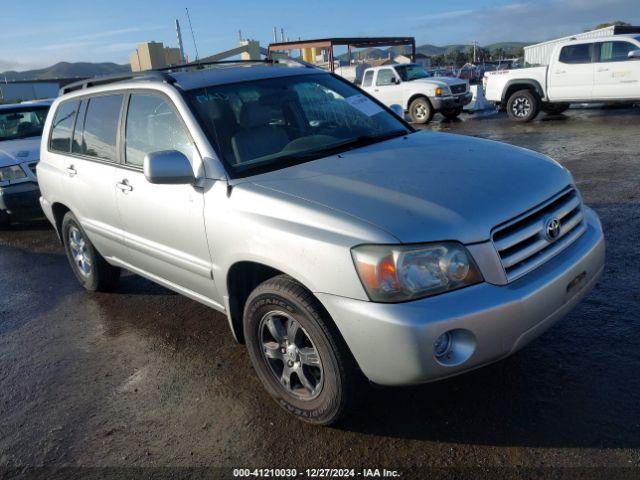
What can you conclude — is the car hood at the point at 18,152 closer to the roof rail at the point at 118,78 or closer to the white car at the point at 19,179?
the white car at the point at 19,179

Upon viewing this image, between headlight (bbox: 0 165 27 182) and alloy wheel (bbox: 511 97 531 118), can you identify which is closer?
headlight (bbox: 0 165 27 182)

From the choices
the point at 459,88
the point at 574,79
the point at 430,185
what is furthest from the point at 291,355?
the point at 459,88

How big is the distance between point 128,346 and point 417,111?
1318 cm

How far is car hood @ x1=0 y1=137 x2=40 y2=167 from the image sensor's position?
7777mm

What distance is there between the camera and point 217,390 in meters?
3.37

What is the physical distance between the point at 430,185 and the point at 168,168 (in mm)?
1435

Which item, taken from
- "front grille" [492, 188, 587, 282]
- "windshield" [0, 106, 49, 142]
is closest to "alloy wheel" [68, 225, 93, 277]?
"front grille" [492, 188, 587, 282]

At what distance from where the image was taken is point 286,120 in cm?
369

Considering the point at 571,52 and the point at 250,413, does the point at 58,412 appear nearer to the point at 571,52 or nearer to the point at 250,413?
the point at 250,413

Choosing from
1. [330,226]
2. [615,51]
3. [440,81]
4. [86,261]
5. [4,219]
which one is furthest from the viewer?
[440,81]

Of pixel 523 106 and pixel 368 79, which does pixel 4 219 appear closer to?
pixel 368 79

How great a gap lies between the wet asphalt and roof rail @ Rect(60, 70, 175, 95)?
1862 millimetres

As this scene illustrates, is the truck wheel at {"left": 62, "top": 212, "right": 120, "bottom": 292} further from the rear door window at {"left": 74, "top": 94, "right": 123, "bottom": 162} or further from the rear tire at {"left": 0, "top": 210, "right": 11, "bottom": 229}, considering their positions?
the rear tire at {"left": 0, "top": 210, "right": 11, "bottom": 229}

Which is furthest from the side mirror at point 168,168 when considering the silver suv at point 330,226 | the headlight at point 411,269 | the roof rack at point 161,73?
the headlight at point 411,269
